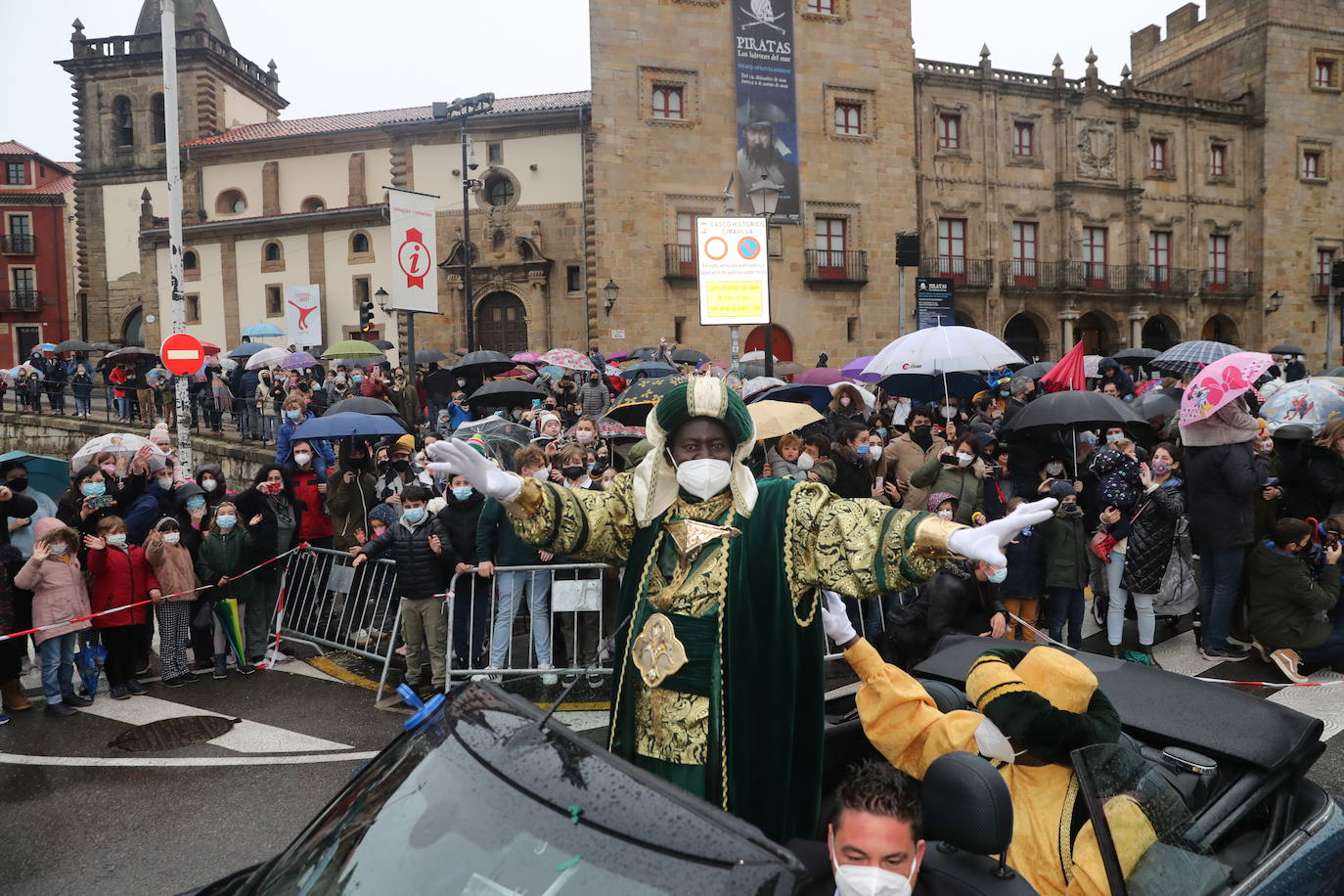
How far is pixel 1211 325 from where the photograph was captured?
3928 cm

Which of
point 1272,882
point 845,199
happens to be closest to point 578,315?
point 845,199

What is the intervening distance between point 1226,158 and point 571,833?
147ft

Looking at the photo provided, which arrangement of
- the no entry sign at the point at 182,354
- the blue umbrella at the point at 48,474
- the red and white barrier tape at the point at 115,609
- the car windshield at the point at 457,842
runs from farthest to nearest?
1. the no entry sign at the point at 182,354
2. the blue umbrella at the point at 48,474
3. the red and white barrier tape at the point at 115,609
4. the car windshield at the point at 457,842

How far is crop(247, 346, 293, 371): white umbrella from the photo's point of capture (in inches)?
893

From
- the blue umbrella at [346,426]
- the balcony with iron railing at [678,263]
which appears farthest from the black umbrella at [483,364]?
the balcony with iron railing at [678,263]

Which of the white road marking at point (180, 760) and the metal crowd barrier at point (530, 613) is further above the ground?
the metal crowd barrier at point (530, 613)

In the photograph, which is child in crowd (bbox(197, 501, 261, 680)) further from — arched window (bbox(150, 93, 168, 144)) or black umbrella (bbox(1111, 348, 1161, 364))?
arched window (bbox(150, 93, 168, 144))

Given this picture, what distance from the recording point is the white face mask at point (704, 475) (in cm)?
330

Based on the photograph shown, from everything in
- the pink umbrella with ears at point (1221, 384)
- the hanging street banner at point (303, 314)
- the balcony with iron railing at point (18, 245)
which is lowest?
the pink umbrella with ears at point (1221, 384)

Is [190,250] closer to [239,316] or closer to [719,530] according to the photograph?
[239,316]

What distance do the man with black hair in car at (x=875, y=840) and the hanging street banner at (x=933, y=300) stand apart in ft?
97.5

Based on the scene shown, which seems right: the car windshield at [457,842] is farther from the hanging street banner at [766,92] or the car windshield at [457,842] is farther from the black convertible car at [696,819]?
the hanging street banner at [766,92]

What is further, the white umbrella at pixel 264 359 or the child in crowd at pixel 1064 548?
the white umbrella at pixel 264 359

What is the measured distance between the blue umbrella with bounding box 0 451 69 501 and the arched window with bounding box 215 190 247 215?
33308 mm
